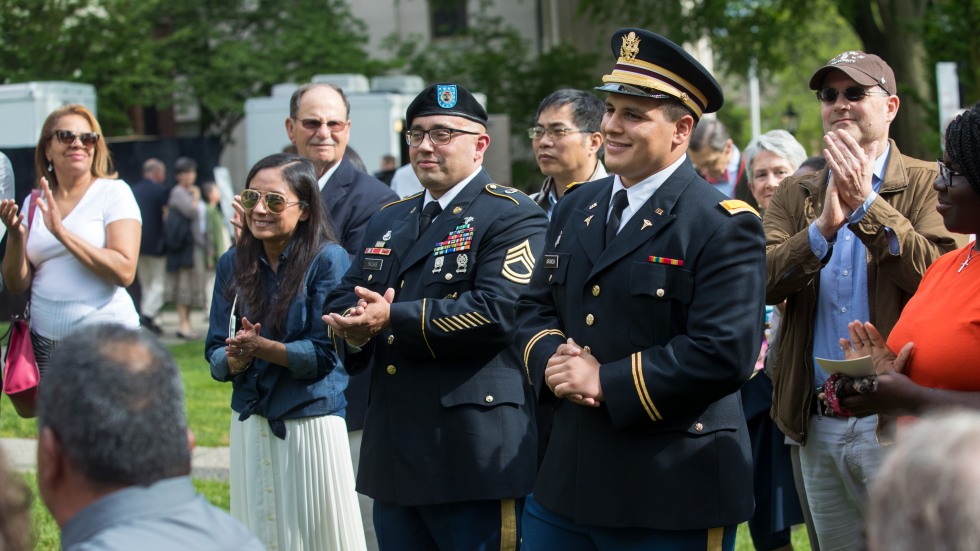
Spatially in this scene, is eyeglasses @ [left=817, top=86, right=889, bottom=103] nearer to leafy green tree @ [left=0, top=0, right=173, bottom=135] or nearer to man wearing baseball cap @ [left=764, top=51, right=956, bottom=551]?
man wearing baseball cap @ [left=764, top=51, right=956, bottom=551]

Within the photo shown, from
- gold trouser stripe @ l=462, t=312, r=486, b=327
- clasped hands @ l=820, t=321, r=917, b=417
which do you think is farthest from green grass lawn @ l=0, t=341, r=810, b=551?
clasped hands @ l=820, t=321, r=917, b=417

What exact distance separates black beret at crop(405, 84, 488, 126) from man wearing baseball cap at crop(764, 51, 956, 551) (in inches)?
49.5

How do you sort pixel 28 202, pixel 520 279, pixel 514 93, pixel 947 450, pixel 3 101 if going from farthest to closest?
pixel 514 93 < pixel 3 101 < pixel 28 202 < pixel 520 279 < pixel 947 450

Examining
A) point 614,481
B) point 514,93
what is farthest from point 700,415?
point 514,93

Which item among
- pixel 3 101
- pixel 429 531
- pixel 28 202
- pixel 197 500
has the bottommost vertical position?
pixel 429 531

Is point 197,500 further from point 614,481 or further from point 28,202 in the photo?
point 28,202

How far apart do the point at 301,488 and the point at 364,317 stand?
0.99m

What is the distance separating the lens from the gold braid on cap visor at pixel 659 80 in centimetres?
379

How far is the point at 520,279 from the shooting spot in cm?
443

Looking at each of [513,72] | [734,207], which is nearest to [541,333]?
[734,207]

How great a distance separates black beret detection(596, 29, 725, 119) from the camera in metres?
3.79

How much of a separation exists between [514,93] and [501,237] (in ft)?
77.3

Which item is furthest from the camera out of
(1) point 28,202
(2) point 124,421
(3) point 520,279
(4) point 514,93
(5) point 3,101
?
(4) point 514,93

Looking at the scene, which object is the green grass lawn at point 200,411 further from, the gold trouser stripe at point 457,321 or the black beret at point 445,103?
the gold trouser stripe at point 457,321
